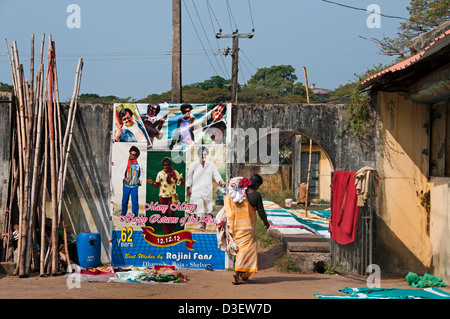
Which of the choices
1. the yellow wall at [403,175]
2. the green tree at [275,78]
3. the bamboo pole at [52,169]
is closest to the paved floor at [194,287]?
the bamboo pole at [52,169]

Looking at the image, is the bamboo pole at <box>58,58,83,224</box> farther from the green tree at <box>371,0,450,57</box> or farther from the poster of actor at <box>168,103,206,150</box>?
the green tree at <box>371,0,450,57</box>

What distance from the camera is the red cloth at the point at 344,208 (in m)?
8.35

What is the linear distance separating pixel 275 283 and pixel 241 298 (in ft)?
4.50

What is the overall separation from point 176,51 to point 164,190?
3238 mm

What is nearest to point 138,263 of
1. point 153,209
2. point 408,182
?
point 153,209

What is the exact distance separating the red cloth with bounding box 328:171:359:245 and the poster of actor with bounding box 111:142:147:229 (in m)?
3.49

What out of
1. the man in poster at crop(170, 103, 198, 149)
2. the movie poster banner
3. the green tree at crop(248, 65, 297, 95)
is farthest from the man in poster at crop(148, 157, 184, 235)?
the green tree at crop(248, 65, 297, 95)

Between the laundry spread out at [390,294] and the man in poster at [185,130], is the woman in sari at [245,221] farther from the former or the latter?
the man in poster at [185,130]

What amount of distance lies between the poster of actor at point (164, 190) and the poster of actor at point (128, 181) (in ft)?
0.43

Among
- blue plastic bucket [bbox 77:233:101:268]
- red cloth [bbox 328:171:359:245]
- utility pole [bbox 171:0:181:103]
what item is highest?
utility pole [bbox 171:0:181:103]

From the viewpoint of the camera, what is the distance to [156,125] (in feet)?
29.7

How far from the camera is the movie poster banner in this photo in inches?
349

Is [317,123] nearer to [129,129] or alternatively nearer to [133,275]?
[129,129]

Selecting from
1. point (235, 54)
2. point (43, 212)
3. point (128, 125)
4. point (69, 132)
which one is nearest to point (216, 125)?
point (128, 125)
